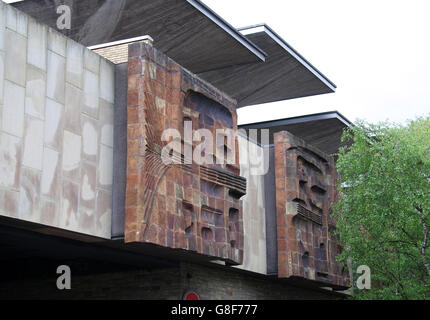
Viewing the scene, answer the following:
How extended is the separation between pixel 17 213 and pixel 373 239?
43.3 feet

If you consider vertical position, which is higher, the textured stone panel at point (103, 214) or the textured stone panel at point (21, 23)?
the textured stone panel at point (21, 23)

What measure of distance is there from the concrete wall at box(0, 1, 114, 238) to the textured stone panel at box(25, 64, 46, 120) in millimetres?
19

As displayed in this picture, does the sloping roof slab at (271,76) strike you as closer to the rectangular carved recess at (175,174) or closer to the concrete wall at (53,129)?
the rectangular carved recess at (175,174)

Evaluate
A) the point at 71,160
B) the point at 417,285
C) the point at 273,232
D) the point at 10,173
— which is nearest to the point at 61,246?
the point at 71,160

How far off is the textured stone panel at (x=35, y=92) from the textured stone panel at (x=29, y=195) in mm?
1141

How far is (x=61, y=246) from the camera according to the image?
16219mm

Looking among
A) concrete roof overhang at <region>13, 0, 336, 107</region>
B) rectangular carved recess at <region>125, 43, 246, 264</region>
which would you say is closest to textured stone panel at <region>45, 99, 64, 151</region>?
rectangular carved recess at <region>125, 43, 246, 264</region>

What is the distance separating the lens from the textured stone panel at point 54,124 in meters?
13.4

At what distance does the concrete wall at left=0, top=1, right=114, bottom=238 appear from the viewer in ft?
41.1

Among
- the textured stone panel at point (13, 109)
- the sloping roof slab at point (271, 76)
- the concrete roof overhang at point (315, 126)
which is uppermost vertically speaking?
the sloping roof slab at point (271, 76)

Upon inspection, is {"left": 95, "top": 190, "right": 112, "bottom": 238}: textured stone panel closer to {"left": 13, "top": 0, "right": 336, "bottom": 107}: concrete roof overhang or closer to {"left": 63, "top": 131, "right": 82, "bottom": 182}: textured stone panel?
{"left": 63, "top": 131, "right": 82, "bottom": 182}: textured stone panel

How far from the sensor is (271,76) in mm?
28484

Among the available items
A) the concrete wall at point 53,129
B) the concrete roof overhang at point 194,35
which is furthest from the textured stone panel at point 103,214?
the concrete roof overhang at point 194,35

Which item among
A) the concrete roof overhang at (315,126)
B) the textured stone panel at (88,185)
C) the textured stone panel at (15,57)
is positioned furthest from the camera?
the concrete roof overhang at (315,126)
